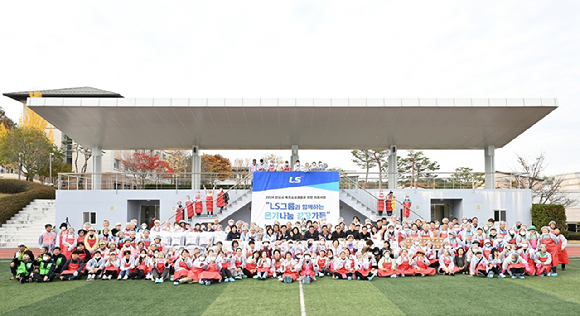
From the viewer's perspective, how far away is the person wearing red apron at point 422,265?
10531mm

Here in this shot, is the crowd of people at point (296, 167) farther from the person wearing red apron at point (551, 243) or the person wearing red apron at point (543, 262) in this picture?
the person wearing red apron at point (543, 262)

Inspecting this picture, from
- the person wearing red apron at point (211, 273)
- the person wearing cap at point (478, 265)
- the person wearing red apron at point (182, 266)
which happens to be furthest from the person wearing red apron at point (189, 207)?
the person wearing cap at point (478, 265)

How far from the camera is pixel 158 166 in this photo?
3734 cm

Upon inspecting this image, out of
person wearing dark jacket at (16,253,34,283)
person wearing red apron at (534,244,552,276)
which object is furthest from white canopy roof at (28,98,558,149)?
person wearing dark jacket at (16,253,34,283)

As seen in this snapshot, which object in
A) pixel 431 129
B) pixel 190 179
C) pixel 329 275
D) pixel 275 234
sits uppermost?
pixel 431 129

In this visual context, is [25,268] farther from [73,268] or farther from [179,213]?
[179,213]

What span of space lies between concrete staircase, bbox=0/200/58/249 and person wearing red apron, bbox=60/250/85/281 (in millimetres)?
9788

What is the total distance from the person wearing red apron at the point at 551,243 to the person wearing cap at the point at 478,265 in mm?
1886

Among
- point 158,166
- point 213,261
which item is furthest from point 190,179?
point 158,166

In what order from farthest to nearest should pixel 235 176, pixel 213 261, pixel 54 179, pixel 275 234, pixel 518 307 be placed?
pixel 54 179 → pixel 235 176 → pixel 275 234 → pixel 213 261 → pixel 518 307

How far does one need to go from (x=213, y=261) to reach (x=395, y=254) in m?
5.02

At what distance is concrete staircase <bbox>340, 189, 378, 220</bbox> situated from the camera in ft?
55.5

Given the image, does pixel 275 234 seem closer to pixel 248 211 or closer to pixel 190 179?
pixel 248 211
